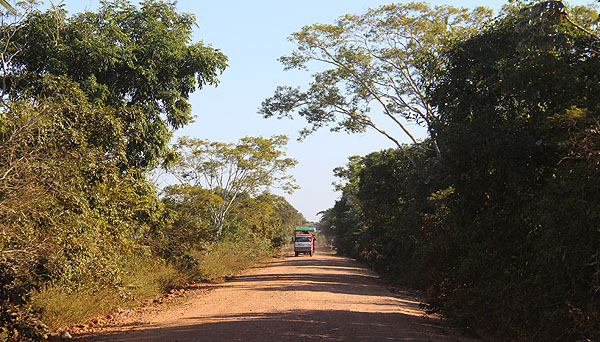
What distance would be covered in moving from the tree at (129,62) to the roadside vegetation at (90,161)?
0.04 meters

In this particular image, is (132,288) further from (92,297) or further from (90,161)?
(90,161)

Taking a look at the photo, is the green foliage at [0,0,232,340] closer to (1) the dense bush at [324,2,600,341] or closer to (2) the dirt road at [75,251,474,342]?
(2) the dirt road at [75,251,474,342]

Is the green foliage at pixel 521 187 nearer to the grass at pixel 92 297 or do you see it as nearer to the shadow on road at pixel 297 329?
the shadow on road at pixel 297 329

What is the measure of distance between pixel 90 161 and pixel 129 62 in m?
6.13

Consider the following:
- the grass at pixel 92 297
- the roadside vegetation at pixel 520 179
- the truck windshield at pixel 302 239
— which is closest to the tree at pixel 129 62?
the grass at pixel 92 297

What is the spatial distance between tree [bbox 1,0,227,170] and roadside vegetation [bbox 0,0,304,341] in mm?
40

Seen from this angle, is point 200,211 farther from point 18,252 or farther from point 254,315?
point 18,252

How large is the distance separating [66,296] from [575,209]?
954 centimetres

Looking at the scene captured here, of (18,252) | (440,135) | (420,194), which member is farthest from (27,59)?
(420,194)

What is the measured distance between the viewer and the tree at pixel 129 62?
43.6 ft

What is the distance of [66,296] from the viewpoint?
399 inches

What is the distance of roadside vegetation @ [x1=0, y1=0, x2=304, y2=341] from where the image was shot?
755 centimetres

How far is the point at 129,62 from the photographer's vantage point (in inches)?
573

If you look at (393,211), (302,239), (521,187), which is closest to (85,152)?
(521,187)
